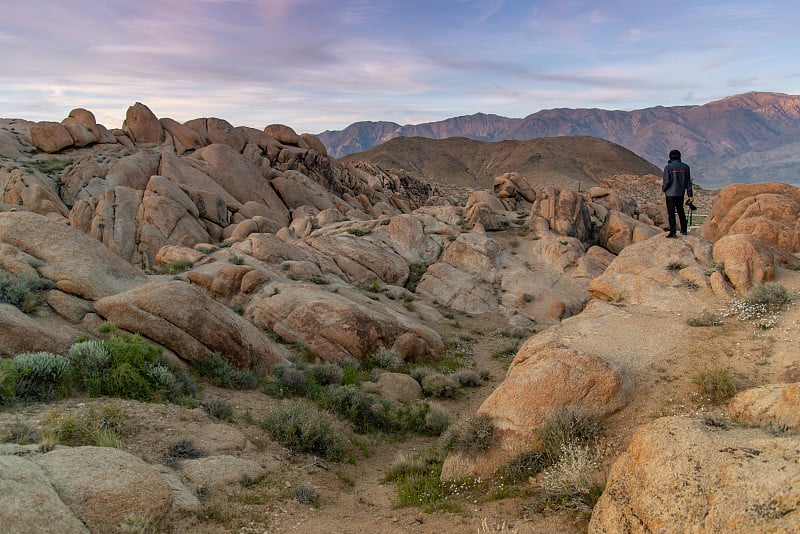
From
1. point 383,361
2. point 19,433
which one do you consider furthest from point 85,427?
point 383,361

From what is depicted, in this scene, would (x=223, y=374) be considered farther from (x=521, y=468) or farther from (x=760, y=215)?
(x=760, y=215)

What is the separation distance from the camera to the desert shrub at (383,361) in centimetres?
1734

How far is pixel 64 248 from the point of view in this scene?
14023mm

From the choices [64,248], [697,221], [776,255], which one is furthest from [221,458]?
[697,221]

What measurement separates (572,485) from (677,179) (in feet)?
41.0

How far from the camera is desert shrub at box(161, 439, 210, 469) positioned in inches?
315

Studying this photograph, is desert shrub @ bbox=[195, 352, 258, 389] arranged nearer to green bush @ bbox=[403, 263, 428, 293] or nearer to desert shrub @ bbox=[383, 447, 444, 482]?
desert shrub @ bbox=[383, 447, 444, 482]

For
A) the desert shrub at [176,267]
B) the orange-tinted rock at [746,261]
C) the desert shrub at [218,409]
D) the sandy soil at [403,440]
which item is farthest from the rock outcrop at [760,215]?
the desert shrub at [176,267]

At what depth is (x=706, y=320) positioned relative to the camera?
428 inches

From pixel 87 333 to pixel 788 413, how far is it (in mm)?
12683

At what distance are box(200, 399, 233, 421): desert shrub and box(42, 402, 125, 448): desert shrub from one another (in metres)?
1.94

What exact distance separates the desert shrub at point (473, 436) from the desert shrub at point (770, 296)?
6.93 metres

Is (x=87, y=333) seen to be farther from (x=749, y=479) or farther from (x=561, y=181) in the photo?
(x=561, y=181)

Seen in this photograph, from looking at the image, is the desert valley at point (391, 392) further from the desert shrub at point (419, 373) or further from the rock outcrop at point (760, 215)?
the desert shrub at point (419, 373)
